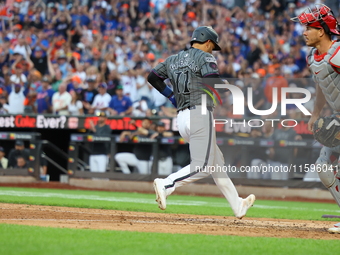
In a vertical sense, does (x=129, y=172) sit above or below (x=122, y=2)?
below

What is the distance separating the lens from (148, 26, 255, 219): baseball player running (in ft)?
21.0

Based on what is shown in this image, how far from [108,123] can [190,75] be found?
8082 mm

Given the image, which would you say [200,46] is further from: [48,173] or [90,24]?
[90,24]

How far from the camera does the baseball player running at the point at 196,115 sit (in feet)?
21.0

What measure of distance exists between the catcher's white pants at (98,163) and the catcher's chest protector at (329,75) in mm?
8688

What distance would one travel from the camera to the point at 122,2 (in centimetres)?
2070

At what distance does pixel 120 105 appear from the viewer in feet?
49.0

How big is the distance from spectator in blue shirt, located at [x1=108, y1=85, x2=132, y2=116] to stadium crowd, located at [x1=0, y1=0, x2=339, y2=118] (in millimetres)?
26

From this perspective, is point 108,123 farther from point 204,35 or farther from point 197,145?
point 197,145

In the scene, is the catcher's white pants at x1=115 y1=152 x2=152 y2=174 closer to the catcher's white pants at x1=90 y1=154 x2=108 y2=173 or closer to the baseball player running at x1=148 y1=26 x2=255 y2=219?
the catcher's white pants at x1=90 y1=154 x2=108 y2=173

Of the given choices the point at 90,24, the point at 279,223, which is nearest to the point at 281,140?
the point at 279,223

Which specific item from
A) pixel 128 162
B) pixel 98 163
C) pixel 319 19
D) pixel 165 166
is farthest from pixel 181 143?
pixel 319 19

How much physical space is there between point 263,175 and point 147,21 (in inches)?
333

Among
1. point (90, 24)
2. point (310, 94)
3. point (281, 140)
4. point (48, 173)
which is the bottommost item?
point (48, 173)
